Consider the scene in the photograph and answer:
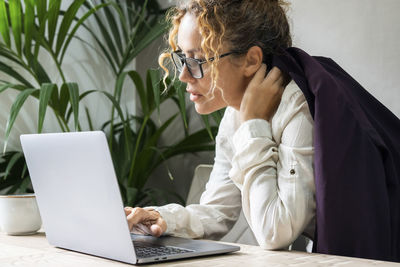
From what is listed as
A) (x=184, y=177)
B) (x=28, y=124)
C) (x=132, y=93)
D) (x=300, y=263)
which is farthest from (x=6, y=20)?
(x=300, y=263)

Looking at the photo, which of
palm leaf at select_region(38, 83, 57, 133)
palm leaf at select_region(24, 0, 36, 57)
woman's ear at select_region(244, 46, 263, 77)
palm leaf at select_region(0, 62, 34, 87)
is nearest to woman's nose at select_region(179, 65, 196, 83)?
woman's ear at select_region(244, 46, 263, 77)

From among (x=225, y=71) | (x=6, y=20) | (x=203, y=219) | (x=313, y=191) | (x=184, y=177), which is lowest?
(x=184, y=177)

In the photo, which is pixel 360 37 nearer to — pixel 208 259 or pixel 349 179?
pixel 349 179

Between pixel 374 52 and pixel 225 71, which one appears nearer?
pixel 225 71

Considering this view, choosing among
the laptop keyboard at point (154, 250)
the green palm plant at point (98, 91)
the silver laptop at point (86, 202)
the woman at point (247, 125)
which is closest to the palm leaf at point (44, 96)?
the green palm plant at point (98, 91)

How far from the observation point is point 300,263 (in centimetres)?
94

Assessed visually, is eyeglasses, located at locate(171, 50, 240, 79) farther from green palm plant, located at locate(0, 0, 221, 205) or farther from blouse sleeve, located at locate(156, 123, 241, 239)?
green palm plant, located at locate(0, 0, 221, 205)

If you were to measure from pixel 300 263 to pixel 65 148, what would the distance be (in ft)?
1.47

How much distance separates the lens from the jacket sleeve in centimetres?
116

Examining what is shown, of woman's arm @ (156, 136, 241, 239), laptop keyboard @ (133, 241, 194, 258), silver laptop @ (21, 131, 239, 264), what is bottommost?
woman's arm @ (156, 136, 241, 239)

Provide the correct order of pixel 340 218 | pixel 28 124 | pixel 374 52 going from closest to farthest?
pixel 340 218
pixel 374 52
pixel 28 124

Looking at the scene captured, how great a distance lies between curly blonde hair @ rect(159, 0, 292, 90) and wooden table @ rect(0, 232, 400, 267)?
1.58 feet

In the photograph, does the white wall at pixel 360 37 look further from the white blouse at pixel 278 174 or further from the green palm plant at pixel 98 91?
the white blouse at pixel 278 174

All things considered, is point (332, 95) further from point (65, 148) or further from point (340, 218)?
point (65, 148)
